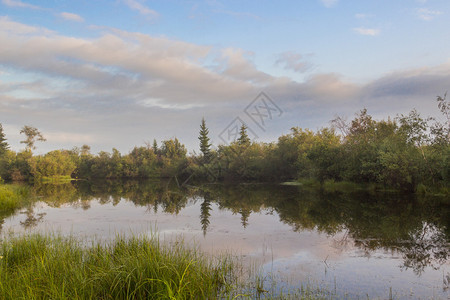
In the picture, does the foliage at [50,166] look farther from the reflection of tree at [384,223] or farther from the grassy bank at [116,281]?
the grassy bank at [116,281]

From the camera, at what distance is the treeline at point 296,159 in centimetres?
2424

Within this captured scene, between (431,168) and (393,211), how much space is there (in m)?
9.72

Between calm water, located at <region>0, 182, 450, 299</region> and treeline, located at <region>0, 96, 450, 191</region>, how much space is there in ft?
16.6

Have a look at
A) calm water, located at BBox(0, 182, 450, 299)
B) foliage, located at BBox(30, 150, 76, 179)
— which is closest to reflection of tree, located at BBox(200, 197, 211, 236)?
calm water, located at BBox(0, 182, 450, 299)

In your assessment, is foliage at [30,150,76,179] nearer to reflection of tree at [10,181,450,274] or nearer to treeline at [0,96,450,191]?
treeline at [0,96,450,191]

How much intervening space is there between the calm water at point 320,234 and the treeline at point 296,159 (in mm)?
5059

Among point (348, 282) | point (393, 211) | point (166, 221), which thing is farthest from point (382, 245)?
point (166, 221)

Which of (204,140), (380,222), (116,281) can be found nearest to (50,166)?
(204,140)

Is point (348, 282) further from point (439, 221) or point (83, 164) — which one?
point (83, 164)

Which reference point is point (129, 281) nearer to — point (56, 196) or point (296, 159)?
point (56, 196)

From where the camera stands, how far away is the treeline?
24242mm

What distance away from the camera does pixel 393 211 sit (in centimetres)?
1620

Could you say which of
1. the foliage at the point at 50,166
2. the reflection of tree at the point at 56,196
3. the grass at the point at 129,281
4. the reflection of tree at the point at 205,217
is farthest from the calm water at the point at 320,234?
the foliage at the point at 50,166

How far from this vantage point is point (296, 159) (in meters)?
46.8
